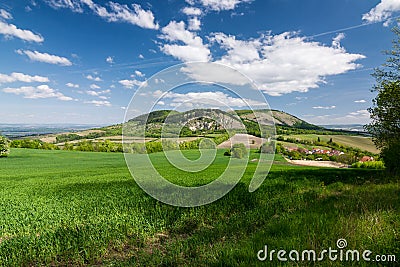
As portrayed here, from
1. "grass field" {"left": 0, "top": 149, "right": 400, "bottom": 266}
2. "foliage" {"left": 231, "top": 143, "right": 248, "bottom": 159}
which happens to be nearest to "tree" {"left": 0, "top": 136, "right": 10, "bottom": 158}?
"foliage" {"left": 231, "top": 143, "right": 248, "bottom": 159}

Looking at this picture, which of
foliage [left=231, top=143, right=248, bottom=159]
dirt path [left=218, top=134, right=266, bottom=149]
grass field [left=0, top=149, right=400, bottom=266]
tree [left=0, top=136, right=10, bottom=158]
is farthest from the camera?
tree [left=0, top=136, right=10, bottom=158]

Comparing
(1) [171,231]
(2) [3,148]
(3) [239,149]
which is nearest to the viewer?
(1) [171,231]

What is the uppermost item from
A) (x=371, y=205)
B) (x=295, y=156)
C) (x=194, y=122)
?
(x=194, y=122)

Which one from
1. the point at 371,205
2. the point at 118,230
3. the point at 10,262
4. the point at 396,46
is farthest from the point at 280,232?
the point at 396,46

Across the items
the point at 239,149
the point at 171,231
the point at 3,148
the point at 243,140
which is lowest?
the point at 3,148

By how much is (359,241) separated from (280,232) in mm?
1575

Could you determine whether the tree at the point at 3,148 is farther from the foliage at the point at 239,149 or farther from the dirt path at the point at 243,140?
the dirt path at the point at 243,140

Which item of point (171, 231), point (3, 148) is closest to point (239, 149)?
point (171, 231)

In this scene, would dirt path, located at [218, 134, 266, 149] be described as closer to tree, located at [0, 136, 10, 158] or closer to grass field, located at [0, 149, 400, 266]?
grass field, located at [0, 149, 400, 266]

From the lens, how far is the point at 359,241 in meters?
4.52

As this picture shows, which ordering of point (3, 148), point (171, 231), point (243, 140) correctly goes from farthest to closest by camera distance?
point (3, 148)
point (243, 140)
point (171, 231)

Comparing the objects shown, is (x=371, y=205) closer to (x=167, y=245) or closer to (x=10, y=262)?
(x=167, y=245)

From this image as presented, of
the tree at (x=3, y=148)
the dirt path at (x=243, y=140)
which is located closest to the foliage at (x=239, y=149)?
the dirt path at (x=243, y=140)

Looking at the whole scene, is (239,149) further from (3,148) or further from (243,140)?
(3,148)
